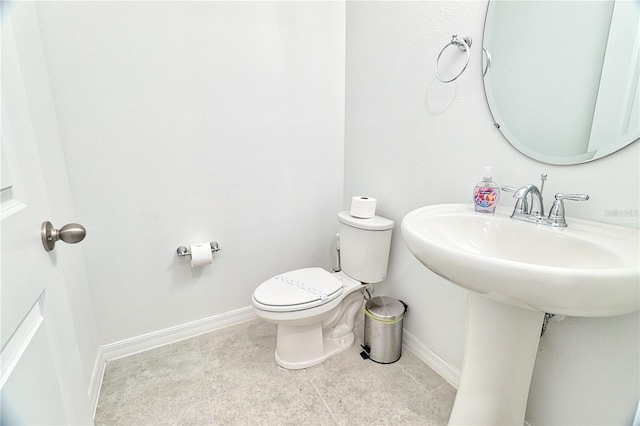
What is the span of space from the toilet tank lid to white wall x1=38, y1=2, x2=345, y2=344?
380mm

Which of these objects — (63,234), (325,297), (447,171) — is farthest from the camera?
(325,297)

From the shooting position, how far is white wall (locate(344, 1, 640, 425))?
91 cm

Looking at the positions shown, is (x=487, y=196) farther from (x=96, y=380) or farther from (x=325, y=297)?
(x=96, y=380)

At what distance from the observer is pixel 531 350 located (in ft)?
3.14

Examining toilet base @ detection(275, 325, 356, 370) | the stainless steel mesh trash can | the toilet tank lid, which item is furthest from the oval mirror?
toilet base @ detection(275, 325, 356, 370)

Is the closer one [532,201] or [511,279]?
[511,279]

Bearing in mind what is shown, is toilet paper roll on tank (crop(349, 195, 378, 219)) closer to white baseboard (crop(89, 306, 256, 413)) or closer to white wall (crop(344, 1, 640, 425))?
white wall (crop(344, 1, 640, 425))

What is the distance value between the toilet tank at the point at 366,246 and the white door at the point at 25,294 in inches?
47.6

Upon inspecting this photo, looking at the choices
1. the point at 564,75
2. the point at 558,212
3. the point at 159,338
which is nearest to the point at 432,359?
the point at 558,212

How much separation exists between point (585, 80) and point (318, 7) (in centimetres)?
136

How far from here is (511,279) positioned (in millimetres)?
653

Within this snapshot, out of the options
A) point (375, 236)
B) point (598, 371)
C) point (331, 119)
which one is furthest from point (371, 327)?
point (331, 119)

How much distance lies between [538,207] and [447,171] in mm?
396

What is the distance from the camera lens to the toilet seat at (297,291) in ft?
4.58
